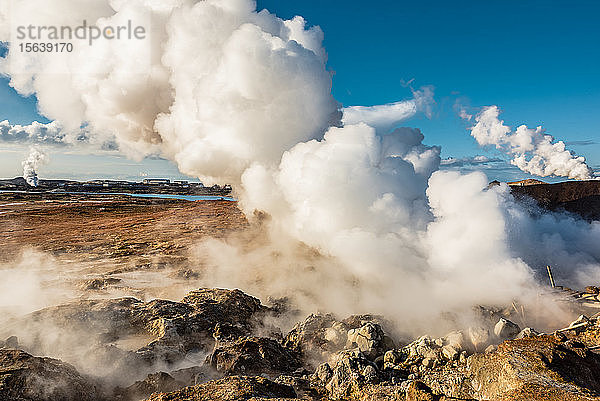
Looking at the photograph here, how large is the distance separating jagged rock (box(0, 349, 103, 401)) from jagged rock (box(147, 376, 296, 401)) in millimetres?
2249

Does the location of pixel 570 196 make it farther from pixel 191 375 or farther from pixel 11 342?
pixel 11 342

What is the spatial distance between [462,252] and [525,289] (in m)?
2.73

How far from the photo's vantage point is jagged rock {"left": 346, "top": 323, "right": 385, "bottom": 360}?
422 inches

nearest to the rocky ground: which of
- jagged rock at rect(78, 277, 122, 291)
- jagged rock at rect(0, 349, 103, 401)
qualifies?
jagged rock at rect(0, 349, 103, 401)

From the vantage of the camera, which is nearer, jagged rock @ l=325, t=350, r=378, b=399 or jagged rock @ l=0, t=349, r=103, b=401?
jagged rock @ l=0, t=349, r=103, b=401

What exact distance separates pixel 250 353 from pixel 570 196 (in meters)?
36.0

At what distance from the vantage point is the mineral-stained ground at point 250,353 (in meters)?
7.98

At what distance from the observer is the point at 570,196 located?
3422 centimetres

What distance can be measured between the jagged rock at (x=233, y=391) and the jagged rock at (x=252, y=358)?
1779 mm

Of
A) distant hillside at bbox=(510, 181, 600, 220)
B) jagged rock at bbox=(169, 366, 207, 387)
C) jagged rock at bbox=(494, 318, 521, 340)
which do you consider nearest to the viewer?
jagged rock at bbox=(169, 366, 207, 387)

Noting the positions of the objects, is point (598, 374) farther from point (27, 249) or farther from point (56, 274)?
point (27, 249)

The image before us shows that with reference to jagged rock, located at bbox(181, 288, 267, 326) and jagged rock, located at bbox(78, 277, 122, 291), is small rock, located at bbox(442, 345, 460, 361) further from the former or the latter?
jagged rock, located at bbox(78, 277, 122, 291)

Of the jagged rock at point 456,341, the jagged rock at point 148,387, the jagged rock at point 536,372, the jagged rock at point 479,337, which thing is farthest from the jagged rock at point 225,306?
the jagged rock at point 536,372

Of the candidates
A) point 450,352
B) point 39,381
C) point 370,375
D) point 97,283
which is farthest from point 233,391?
point 97,283
